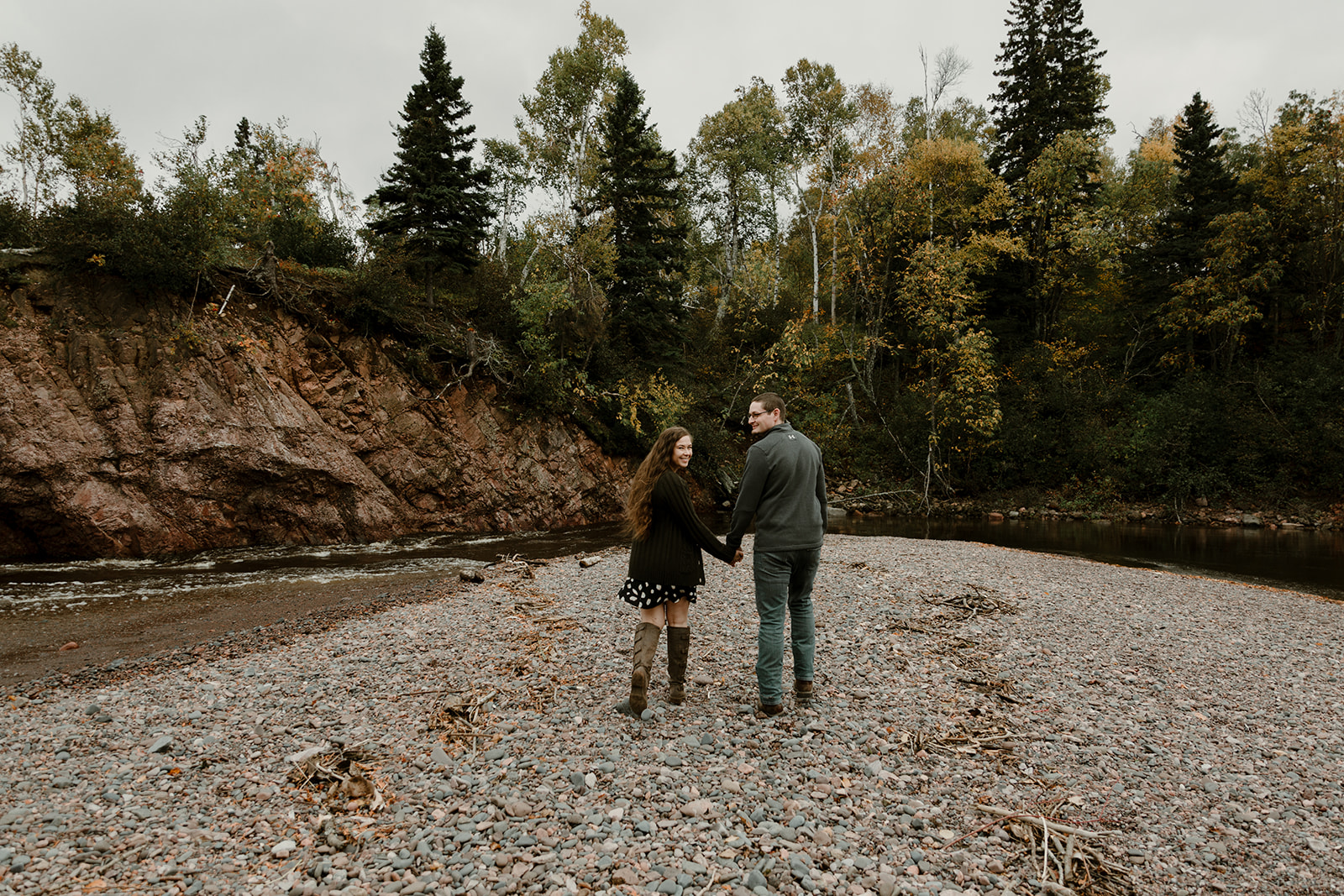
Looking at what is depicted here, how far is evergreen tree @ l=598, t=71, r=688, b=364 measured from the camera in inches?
808

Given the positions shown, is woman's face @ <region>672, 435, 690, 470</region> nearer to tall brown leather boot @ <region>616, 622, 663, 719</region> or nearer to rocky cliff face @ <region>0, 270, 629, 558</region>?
tall brown leather boot @ <region>616, 622, 663, 719</region>

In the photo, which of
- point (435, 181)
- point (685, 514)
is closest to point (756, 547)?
point (685, 514)

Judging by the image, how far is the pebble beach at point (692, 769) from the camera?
122 inches

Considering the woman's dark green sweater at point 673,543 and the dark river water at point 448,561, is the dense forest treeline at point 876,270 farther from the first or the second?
the woman's dark green sweater at point 673,543

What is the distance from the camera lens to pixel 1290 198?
2158 centimetres

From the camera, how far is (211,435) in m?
12.7

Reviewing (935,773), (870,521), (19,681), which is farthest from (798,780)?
(870,521)

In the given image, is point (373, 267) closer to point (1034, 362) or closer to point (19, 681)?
point (19, 681)

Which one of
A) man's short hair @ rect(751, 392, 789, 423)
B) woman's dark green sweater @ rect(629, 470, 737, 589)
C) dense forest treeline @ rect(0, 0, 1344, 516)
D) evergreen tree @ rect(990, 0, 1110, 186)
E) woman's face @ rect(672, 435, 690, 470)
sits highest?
evergreen tree @ rect(990, 0, 1110, 186)

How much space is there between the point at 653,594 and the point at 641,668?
543mm

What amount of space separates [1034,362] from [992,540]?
38.7ft

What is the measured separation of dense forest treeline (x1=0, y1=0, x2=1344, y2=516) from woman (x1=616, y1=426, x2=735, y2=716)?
13.4 metres

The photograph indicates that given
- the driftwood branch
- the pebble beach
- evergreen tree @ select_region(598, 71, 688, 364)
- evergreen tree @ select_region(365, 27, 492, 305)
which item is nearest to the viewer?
the pebble beach

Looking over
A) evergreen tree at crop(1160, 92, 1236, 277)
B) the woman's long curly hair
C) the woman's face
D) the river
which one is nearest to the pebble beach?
the woman's long curly hair
